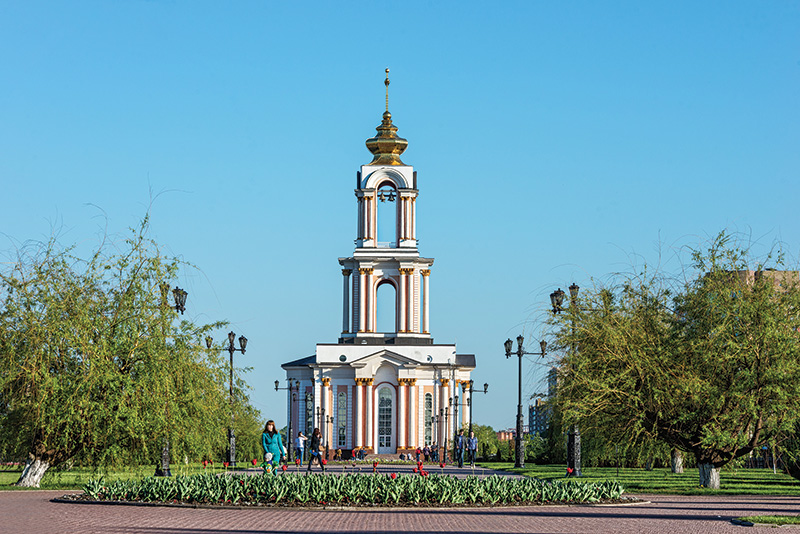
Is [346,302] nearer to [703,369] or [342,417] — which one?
[342,417]

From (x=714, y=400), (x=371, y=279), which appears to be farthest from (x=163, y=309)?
(x=371, y=279)

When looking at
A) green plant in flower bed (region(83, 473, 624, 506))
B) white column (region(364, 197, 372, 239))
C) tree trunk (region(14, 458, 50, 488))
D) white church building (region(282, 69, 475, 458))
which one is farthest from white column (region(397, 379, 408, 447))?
green plant in flower bed (region(83, 473, 624, 506))

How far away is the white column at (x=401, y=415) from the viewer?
8444cm

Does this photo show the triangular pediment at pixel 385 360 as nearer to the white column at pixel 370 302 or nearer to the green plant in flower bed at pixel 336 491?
Result: the white column at pixel 370 302

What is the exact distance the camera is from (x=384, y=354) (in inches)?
3334

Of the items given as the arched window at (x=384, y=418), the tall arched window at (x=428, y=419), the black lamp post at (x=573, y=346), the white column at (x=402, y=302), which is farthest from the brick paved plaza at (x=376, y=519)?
the arched window at (x=384, y=418)

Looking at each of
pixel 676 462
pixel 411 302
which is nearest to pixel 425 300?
pixel 411 302

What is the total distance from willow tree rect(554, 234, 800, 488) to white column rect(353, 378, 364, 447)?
59300mm

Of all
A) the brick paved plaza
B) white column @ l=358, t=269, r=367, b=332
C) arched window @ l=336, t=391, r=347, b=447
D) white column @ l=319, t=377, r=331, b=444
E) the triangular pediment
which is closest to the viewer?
the brick paved plaza

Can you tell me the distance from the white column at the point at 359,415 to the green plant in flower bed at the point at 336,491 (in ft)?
208

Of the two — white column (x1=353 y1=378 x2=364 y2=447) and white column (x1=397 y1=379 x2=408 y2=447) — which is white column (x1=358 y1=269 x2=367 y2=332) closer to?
white column (x1=353 y1=378 x2=364 y2=447)

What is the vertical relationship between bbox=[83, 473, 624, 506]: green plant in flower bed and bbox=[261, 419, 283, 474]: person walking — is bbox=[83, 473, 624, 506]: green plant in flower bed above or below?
below

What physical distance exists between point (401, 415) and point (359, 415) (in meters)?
3.46

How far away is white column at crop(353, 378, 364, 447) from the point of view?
84438mm
